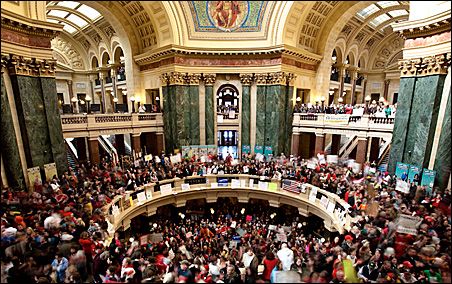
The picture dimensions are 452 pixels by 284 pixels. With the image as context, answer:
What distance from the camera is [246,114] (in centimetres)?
1900

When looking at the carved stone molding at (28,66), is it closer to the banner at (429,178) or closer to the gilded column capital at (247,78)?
the gilded column capital at (247,78)

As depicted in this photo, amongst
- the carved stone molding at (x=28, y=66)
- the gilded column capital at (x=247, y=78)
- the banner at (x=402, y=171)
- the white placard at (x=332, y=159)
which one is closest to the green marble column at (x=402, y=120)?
the banner at (x=402, y=171)

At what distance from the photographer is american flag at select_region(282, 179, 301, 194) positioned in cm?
Result: 1398

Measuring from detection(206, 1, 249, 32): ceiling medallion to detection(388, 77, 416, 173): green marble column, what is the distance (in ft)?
31.6

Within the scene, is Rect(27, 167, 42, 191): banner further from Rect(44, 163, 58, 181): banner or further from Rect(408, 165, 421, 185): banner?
Rect(408, 165, 421, 185): banner

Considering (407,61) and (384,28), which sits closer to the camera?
(407,61)

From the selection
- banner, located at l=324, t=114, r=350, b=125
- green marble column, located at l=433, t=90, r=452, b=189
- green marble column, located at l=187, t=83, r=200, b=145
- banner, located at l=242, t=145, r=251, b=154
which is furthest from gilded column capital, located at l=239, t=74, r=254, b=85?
green marble column, located at l=433, t=90, r=452, b=189

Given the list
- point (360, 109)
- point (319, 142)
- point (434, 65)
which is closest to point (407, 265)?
point (434, 65)

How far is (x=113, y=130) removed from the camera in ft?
55.0

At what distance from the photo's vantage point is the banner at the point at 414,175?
8.66 metres

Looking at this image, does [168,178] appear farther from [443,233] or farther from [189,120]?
[443,233]

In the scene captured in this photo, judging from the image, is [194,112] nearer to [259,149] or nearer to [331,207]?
[259,149]

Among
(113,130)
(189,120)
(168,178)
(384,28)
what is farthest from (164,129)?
(384,28)

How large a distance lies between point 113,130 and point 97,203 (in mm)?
7729
